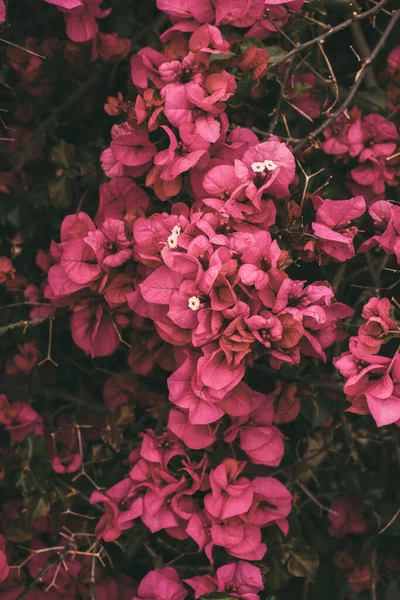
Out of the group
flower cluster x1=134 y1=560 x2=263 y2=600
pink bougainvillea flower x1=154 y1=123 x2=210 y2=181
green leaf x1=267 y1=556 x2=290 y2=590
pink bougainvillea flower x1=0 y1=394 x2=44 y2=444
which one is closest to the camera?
pink bougainvillea flower x1=154 y1=123 x2=210 y2=181

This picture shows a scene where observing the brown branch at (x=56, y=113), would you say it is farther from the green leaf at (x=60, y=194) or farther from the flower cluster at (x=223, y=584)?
the flower cluster at (x=223, y=584)

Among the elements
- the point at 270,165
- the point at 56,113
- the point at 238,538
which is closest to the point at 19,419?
the point at 238,538

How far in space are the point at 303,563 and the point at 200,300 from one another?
0.61 metres

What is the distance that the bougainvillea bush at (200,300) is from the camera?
1.05 m

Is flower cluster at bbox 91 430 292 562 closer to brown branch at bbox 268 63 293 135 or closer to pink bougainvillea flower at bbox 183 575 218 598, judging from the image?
pink bougainvillea flower at bbox 183 575 218 598

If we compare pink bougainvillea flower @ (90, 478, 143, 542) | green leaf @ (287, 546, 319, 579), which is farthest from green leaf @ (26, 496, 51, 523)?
green leaf @ (287, 546, 319, 579)

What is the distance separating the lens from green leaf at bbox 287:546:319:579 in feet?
4.32

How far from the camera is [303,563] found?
4.34ft

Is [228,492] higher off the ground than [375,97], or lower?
lower

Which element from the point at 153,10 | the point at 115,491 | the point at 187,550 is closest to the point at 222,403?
the point at 115,491

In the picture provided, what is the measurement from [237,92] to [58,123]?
1.73 feet

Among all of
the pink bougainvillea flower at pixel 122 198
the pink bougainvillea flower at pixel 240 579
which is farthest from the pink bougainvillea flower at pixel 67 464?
the pink bougainvillea flower at pixel 122 198

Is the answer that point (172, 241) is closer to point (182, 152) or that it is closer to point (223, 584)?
point (182, 152)

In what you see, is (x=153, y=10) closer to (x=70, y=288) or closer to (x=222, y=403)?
(x=70, y=288)
